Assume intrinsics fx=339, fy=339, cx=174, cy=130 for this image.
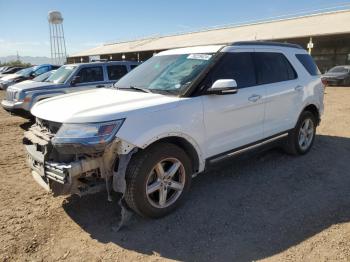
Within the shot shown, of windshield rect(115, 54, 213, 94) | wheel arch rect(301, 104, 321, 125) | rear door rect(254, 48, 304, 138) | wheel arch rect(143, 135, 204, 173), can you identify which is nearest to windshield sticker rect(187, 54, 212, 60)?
windshield rect(115, 54, 213, 94)

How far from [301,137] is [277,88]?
136 cm

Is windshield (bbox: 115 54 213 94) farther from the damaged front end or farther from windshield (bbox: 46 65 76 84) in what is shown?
windshield (bbox: 46 65 76 84)

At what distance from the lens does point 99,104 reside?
12.1 feet

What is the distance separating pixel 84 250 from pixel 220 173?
8.40 feet

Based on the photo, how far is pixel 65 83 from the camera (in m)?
9.73

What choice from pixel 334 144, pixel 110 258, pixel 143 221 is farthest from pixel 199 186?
pixel 334 144

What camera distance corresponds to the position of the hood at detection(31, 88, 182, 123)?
11.1 ft

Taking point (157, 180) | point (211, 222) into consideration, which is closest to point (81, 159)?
point (157, 180)

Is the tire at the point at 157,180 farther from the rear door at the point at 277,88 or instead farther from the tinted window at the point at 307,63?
the tinted window at the point at 307,63

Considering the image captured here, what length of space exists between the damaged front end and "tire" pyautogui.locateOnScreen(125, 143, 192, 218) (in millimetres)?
117

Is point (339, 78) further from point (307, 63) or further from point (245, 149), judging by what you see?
point (245, 149)

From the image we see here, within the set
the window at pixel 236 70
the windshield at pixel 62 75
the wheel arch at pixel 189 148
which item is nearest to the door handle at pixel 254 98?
the window at pixel 236 70

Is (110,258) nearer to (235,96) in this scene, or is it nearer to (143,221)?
(143,221)

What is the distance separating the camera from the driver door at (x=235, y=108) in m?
4.14
